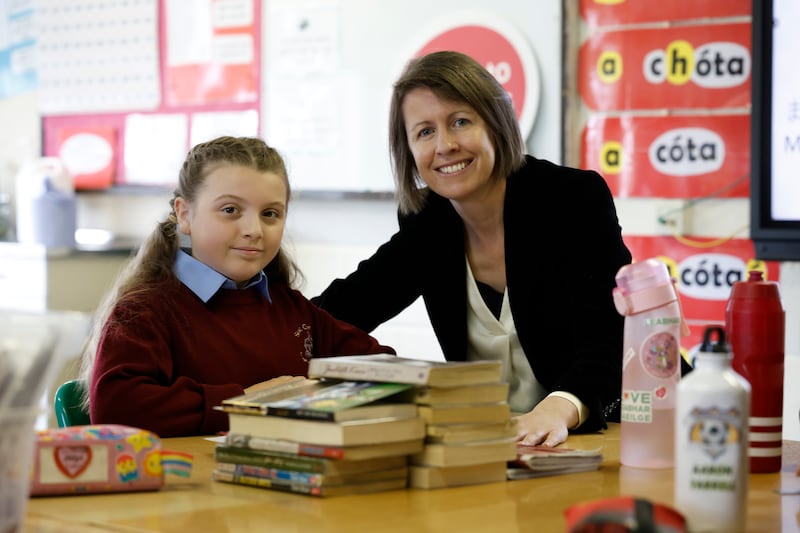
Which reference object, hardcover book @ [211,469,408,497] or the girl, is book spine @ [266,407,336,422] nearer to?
hardcover book @ [211,469,408,497]

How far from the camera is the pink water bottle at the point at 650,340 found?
4.49ft

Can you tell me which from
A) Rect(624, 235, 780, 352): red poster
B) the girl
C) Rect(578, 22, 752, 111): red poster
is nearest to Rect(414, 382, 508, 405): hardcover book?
the girl

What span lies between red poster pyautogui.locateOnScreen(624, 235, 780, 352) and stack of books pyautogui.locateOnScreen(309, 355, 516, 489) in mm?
1641

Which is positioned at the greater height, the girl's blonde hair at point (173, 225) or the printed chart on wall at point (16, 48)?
the printed chart on wall at point (16, 48)

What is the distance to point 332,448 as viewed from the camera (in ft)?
4.00

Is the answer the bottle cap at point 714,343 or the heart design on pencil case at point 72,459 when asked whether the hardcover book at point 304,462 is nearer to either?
the heart design on pencil case at point 72,459

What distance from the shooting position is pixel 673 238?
292 cm

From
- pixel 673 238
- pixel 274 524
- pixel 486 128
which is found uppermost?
pixel 486 128

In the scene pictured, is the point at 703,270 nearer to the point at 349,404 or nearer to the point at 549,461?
the point at 549,461

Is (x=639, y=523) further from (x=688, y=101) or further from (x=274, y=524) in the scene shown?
(x=688, y=101)

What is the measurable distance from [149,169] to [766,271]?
86.8 inches

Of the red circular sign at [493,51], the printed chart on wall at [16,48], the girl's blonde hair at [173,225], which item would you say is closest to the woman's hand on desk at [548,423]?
the girl's blonde hair at [173,225]

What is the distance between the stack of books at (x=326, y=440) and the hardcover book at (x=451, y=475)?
15 millimetres

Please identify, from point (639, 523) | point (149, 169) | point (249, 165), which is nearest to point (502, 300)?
point (249, 165)
